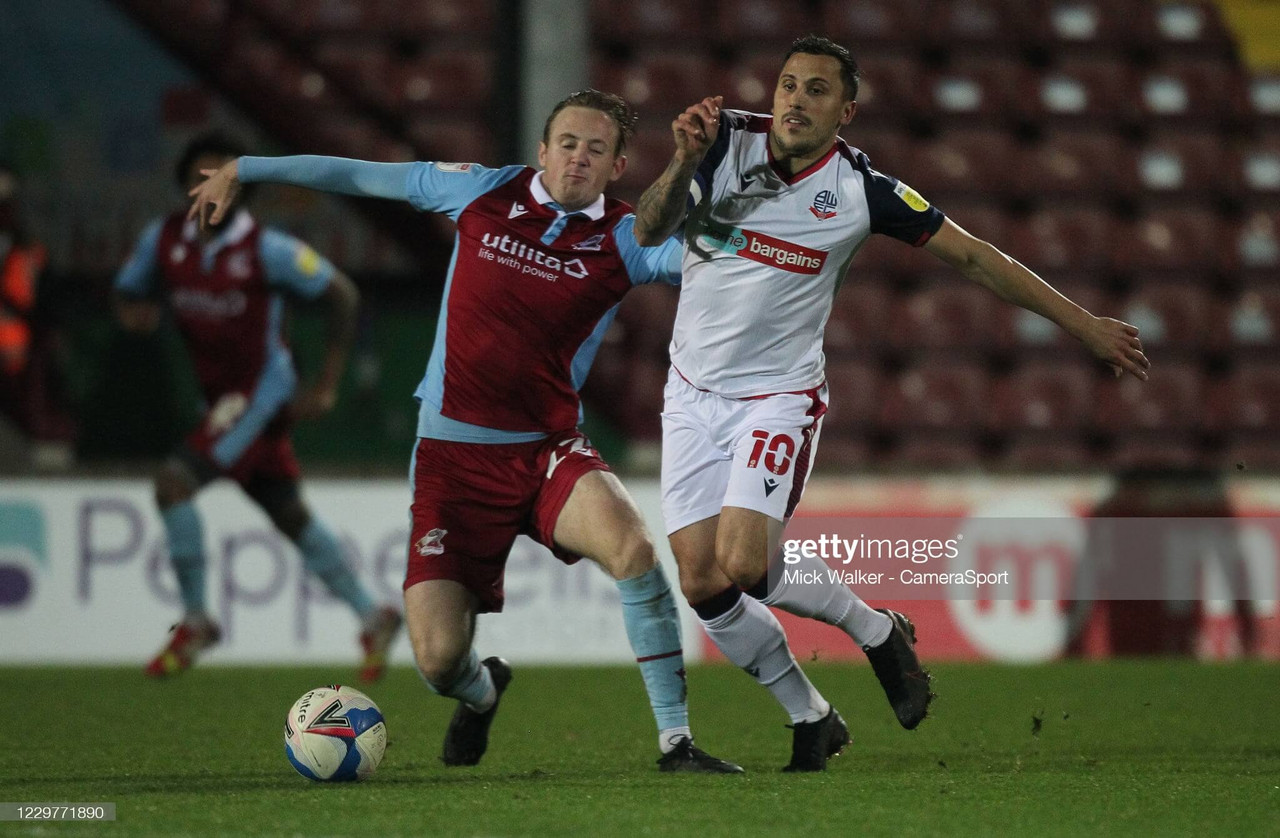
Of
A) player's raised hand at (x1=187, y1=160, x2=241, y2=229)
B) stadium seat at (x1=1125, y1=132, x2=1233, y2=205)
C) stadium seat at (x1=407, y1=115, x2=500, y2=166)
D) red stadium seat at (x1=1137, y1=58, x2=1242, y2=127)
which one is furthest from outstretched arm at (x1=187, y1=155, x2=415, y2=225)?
red stadium seat at (x1=1137, y1=58, x2=1242, y2=127)

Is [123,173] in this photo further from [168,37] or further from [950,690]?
[950,690]

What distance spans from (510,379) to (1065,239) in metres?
6.66

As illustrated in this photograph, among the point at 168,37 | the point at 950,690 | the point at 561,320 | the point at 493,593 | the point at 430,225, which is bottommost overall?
the point at 950,690

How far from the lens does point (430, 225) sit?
9773 mm

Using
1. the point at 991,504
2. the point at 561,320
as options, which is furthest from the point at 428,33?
the point at 561,320

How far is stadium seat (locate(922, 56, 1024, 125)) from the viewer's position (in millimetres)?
11125

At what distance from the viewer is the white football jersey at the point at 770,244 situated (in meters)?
4.69

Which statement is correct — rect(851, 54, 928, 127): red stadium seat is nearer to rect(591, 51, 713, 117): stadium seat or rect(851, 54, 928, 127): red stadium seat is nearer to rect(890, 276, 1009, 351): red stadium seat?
rect(591, 51, 713, 117): stadium seat

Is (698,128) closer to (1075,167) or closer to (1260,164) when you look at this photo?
(1075,167)

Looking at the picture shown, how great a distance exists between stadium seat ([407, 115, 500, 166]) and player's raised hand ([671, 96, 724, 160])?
6.14 m

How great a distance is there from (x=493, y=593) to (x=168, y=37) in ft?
19.9

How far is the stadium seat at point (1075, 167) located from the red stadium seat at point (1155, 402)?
1.23 metres

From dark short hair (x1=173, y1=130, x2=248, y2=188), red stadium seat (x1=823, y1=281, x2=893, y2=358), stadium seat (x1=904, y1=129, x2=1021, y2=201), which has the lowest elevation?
red stadium seat (x1=823, y1=281, x2=893, y2=358)

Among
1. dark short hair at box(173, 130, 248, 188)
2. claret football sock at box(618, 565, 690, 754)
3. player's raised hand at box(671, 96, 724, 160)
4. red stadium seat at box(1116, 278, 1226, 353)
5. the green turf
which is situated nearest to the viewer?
the green turf
